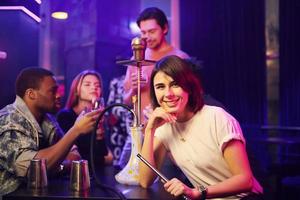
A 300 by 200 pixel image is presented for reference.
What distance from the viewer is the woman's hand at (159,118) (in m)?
1.48

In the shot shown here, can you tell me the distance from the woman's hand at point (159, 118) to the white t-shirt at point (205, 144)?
0.31 ft

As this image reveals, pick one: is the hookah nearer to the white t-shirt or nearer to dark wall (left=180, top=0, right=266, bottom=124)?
the white t-shirt

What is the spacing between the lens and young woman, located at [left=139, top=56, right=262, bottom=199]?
4.66ft

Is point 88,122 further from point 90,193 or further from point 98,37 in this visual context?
point 98,37

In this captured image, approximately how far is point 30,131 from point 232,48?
3.03 meters

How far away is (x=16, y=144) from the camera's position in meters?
Result: 1.54

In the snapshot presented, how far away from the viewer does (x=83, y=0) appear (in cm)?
462

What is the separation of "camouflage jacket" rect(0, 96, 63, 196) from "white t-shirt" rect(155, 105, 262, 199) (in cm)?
58

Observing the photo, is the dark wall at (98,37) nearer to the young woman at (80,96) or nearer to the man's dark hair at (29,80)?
the young woman at (80,96)

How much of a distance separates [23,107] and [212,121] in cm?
85

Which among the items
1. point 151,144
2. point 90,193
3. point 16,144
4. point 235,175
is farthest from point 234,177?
point 16,144

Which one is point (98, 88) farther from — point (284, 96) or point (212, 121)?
point (284, 96)

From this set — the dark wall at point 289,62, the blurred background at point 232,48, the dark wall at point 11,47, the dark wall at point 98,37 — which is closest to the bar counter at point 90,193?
the dark wall at point 11,47

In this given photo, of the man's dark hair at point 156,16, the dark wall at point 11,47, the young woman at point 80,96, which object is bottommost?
the young woman at point 80,96
